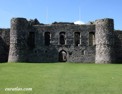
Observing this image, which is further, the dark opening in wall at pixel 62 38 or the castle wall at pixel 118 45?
the dark opening in wall at pixel 62 38

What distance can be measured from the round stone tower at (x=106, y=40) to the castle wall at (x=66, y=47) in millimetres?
1576

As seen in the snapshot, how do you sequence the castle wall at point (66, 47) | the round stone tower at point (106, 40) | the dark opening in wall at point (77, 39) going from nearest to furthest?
the round stone tower at point (106, 40) < the castle wall at point (66, 47) < the dark opening in wall at point (77, 39)

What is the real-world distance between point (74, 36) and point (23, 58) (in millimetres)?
6153

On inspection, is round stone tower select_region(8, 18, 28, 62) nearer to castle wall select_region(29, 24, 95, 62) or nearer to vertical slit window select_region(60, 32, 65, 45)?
castle wall select_region(29, 24, 95, 62)

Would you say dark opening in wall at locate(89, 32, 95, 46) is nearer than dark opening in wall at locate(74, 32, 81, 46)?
Yes

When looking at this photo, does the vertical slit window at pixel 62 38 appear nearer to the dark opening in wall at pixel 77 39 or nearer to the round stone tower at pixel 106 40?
the dark opening in wall at pixel 77 39

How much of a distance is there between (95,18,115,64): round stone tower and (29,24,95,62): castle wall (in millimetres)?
1576

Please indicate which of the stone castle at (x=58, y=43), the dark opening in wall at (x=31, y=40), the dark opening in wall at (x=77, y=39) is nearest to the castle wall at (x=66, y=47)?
the stone castle at (x=58, y=43)

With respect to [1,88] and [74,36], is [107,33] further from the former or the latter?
[1,88]

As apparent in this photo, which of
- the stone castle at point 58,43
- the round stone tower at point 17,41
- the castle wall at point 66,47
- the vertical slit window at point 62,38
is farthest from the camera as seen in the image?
the vertical slit window at point 62,38

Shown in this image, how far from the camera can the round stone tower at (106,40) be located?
32.7m

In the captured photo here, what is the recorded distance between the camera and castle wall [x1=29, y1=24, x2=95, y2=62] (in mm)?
34406

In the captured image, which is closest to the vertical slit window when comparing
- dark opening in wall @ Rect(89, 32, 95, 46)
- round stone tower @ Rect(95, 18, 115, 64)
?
dark opening in wall @ Rect(89, 32, 95, 46)

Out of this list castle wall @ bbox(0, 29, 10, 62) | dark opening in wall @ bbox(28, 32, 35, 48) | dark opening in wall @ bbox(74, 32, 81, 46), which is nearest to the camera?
dark opening in wall @ bbox(28, 32, 35, 48)
